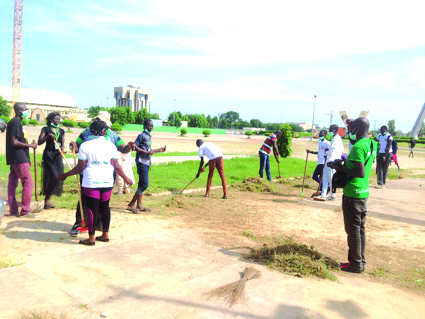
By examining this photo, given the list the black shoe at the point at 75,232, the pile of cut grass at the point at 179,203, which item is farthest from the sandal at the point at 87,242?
the pile of cut grass at the point at 179,203

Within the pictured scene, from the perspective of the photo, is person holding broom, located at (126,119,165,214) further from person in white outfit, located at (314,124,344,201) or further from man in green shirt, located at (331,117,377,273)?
person in white outfit, located at (314,124,344,201)

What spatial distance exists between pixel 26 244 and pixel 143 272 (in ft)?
6.35

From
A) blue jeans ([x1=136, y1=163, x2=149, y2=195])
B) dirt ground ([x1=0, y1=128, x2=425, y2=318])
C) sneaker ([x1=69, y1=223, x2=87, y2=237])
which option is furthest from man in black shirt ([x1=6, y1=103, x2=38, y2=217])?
Result: blue jeans ([x1=136, y1=163, x2=149, y2=195])

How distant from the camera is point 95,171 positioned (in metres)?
4.70

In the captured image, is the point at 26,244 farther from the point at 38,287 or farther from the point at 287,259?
the point at 287,259

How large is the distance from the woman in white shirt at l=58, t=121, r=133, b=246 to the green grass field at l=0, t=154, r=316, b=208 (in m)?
2.60

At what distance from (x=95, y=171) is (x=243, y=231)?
110 inches

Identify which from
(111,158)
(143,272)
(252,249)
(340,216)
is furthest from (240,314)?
(340,216)

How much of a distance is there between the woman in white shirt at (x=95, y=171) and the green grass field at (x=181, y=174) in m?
2.60

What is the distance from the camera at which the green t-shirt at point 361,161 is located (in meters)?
4.33

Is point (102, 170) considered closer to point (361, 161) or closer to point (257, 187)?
point (361, 161)

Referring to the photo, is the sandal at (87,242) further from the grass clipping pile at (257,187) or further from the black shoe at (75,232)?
the grass clipping pile at (257,187)

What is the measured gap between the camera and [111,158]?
16.0 ft

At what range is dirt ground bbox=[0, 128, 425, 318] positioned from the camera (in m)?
4.54
